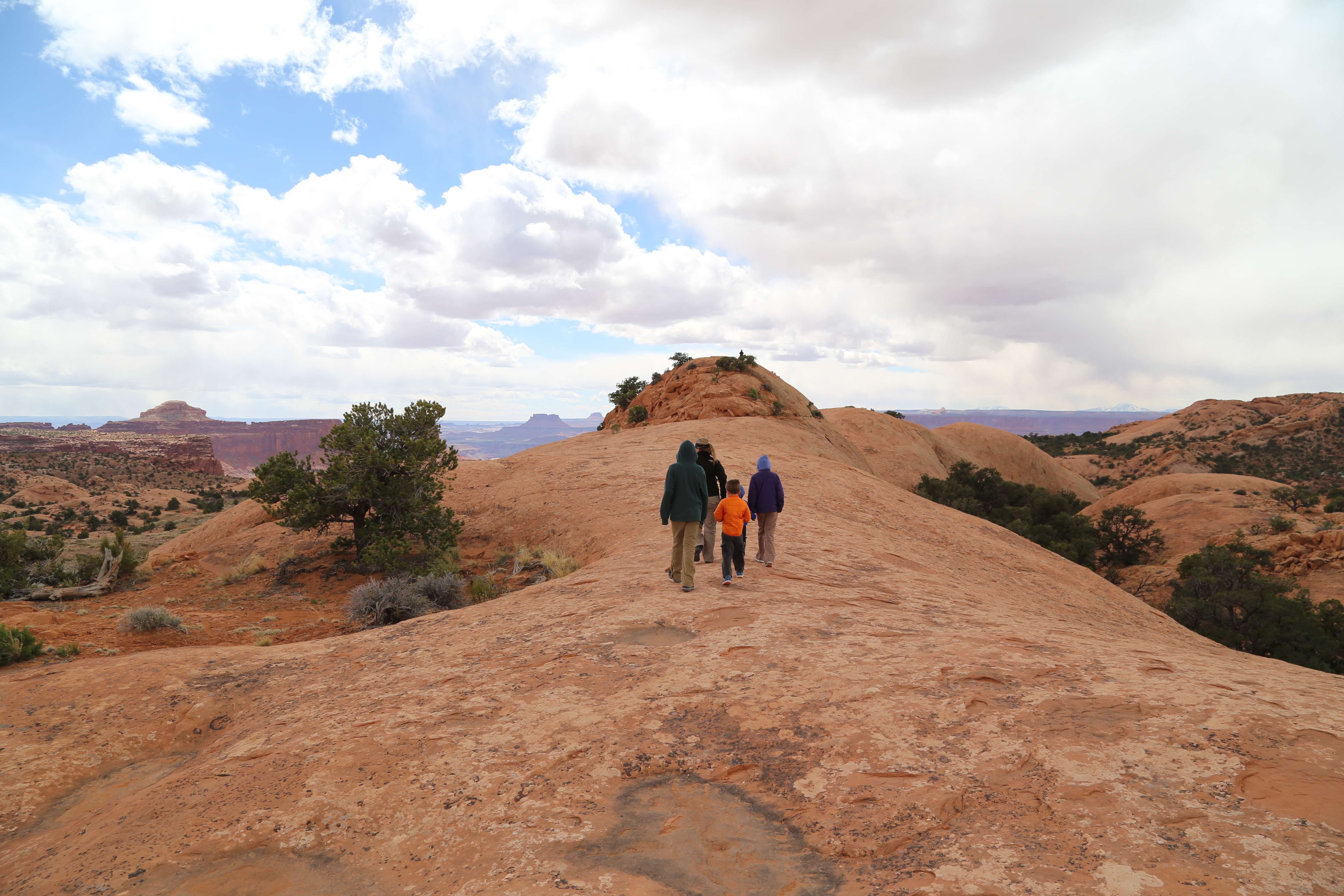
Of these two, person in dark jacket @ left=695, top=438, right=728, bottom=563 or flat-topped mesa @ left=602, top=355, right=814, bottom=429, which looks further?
flat-topped mesa @ left=602, top=355, right=814, bottom=429

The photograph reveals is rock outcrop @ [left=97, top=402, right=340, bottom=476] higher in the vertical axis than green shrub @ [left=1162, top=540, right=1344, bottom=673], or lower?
higher

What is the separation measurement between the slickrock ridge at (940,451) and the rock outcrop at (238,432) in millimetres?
111447

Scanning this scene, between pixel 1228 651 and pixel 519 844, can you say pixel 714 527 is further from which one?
pixel 1228 651

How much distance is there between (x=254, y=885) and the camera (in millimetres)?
3455

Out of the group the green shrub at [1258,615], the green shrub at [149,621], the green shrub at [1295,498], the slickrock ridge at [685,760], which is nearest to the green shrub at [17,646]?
the slickrock ridge at [685,760]

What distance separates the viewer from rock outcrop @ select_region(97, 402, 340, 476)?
127 metres

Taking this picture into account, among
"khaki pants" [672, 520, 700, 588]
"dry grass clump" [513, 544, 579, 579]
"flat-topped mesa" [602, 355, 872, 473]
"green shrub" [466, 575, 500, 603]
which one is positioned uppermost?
"flat-topped mesa" [602, 355, 872, 473]

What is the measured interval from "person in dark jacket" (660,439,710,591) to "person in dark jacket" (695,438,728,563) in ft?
1.84

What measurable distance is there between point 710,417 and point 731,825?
2462 centimetres

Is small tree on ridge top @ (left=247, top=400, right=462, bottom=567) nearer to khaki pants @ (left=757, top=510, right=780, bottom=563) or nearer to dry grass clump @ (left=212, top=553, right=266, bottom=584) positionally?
dry grass clump @ (left=212, top=553, right=266, bottom=584)

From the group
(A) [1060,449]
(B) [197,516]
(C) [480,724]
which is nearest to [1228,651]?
(C) [480,724]

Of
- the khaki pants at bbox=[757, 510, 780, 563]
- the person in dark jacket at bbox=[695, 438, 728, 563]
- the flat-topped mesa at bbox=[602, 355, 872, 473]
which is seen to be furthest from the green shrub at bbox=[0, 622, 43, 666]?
the flat-topped mesa at bbox=[602, 355, 872, 473]

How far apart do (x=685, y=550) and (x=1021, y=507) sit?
3106 centimetres

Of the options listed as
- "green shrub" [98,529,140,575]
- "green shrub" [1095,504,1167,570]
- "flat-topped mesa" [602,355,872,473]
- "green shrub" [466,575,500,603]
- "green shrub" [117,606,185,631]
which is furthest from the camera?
"flat-topped mesa" [602,355,872,473]
